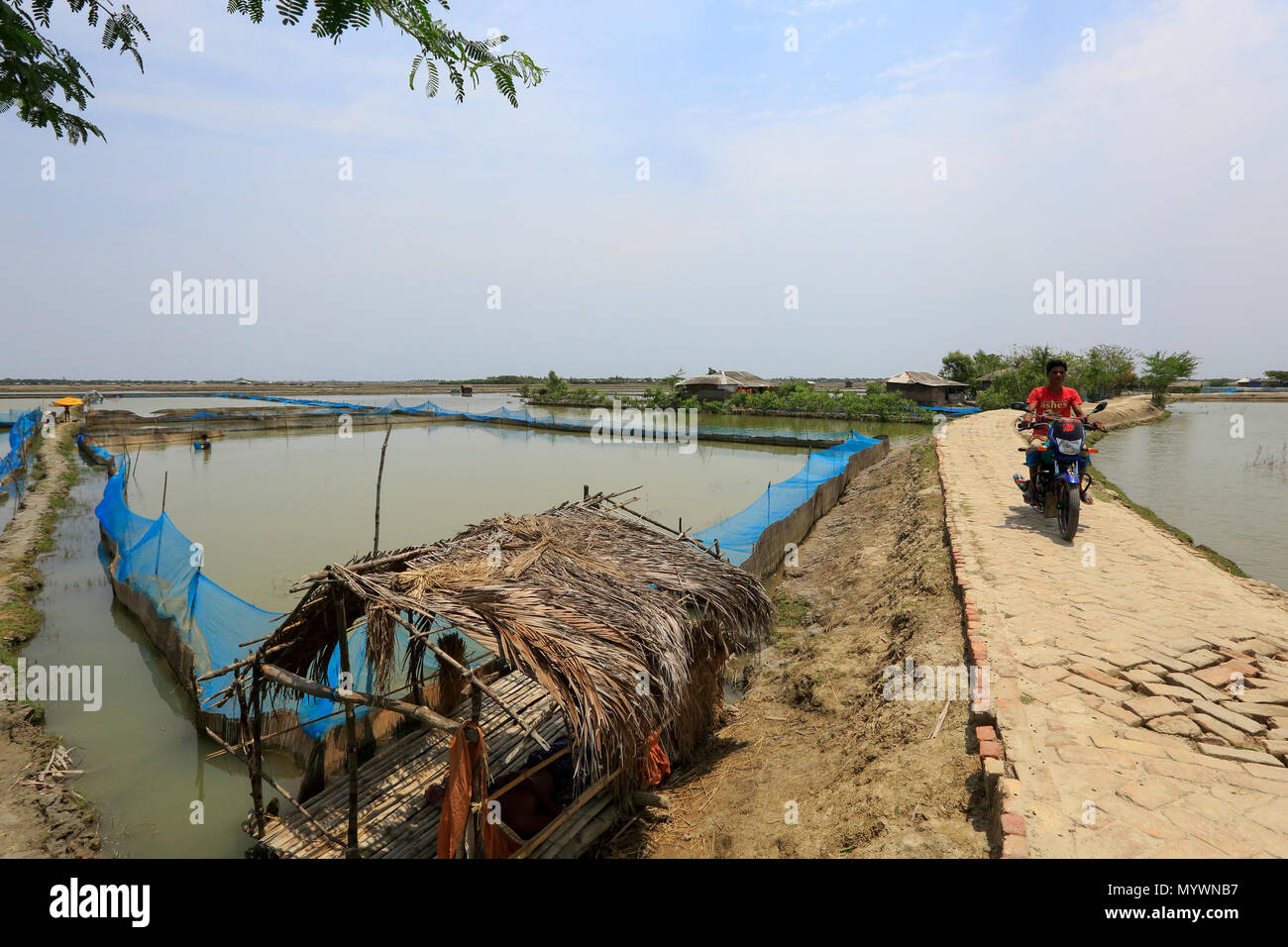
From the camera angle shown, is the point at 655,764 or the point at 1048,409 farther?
the point at 1048,409

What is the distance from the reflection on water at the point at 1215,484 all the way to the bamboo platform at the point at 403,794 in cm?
934

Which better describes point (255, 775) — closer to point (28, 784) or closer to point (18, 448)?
point (28, 784)

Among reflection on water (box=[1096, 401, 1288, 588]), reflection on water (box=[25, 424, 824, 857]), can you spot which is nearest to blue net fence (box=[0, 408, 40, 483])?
reflection on water (box=[25, 424, 824, 857])

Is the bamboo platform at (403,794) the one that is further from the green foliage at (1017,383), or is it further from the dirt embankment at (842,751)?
the green foliage at (1017,383)

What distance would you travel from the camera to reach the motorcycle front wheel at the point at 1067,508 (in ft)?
25.2

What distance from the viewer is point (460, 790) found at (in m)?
3.60

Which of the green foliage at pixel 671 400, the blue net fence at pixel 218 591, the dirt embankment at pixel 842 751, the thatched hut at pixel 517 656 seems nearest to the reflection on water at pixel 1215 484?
the dirt embankment at pixel 842 751

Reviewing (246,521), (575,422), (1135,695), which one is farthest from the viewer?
(575,422)

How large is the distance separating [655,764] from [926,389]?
4125cm

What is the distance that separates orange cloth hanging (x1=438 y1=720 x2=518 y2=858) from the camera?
3576 mm

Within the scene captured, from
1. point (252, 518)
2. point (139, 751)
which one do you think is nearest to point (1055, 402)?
point (139, 751)
